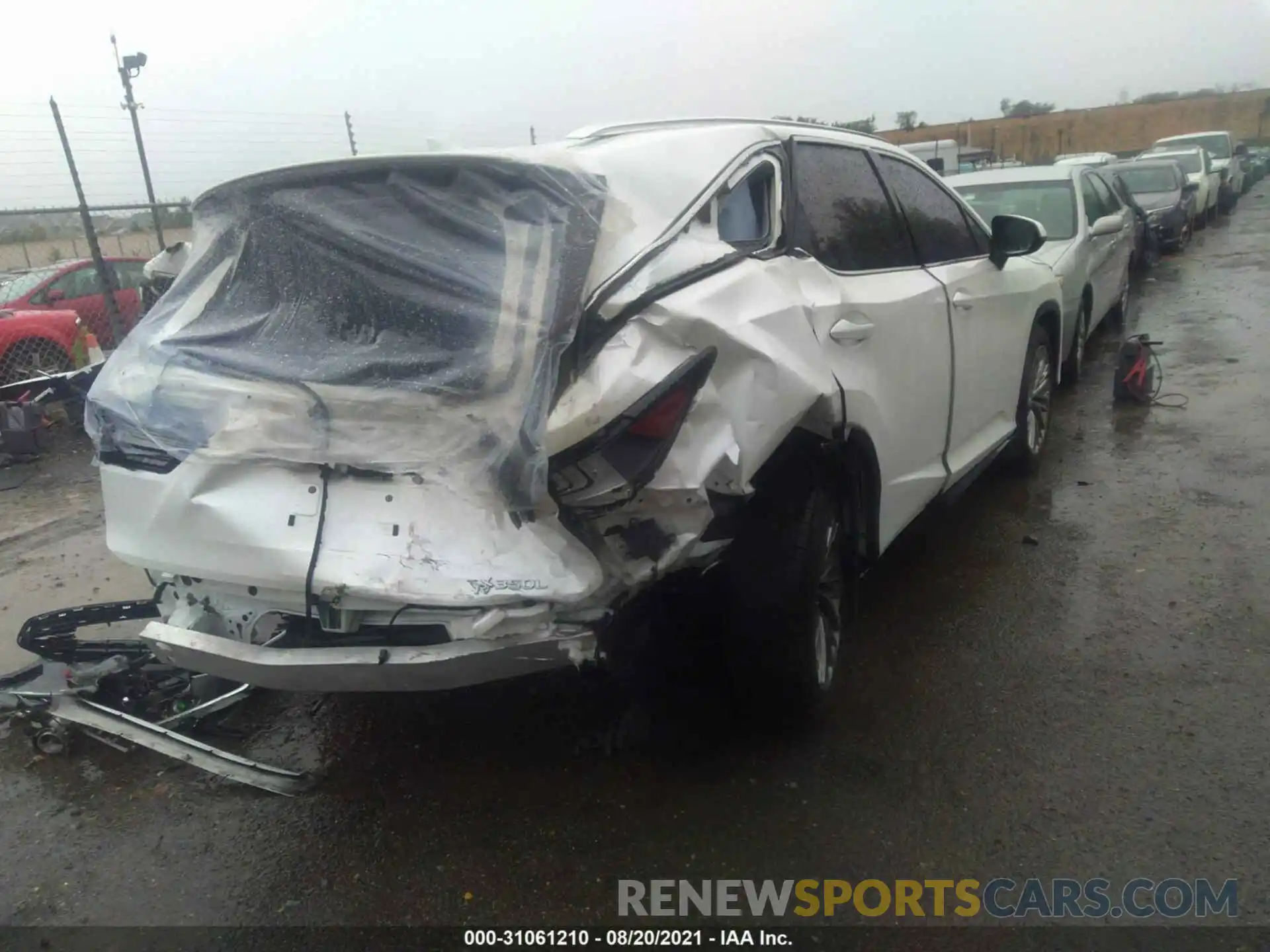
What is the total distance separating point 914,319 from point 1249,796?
181 cm

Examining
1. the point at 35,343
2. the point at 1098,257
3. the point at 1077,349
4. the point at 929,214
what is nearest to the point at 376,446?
the point at 929,214

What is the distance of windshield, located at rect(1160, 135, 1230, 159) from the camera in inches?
902

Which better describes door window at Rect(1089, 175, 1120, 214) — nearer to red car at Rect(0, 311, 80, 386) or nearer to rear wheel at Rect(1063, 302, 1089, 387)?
rear wheel at Rect(1063, 302, 1089, 387)

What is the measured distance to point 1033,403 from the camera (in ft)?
17.7

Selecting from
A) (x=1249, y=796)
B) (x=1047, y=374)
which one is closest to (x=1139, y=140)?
(x=1047, y=374)

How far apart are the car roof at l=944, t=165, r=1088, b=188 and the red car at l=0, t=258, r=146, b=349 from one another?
8616mm

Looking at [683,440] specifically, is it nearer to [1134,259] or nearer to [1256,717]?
[1256,717]

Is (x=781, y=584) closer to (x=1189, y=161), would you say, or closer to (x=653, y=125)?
(x=653, y=125)

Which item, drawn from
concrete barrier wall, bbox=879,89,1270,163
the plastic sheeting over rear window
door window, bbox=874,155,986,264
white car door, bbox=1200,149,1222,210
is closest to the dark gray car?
white car door, bbox=1200,149,1222,210

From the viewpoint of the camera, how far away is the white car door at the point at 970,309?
3.92 meters

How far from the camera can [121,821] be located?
2.93 meters

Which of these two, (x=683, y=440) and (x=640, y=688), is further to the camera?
(x=640, y=688)

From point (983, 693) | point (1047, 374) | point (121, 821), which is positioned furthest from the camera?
point (1047, 374)

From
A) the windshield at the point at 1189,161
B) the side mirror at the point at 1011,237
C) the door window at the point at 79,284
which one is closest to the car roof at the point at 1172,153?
the windshield at the point at 1189,161
